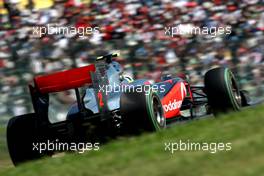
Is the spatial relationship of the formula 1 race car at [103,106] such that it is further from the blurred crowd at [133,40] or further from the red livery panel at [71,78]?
the blurred crowd at [133,40]

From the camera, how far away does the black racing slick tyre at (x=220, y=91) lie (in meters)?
10.7

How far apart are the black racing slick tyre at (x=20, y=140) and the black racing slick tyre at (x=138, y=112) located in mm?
1776

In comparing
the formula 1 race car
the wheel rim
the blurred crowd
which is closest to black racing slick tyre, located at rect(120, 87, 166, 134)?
the formula 1 race car

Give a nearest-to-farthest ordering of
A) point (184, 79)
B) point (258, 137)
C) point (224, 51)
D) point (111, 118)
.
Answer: point (258, 137) < point (111, 118) < point (184, 79) < point (224, 51)

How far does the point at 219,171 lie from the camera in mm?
5590

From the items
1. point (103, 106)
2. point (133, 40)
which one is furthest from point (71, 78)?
point (133, 40)

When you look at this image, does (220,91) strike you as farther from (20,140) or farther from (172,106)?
(20,140)

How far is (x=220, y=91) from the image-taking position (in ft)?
35.2

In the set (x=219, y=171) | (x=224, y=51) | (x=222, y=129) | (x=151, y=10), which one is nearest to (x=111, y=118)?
(x=222, y=129)

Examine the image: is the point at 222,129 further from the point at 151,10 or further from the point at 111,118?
the point at 151,10

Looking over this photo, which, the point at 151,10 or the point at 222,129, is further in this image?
the point at 151,10

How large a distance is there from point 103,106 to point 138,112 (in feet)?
2.45

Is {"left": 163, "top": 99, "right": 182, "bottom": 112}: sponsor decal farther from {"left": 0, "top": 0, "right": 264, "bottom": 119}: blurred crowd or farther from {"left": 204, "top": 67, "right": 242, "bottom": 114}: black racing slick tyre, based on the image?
{"left": 0, "top": 0, "right": 264, "bottom": 119}: blurred crowd

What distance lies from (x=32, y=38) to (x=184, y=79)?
14.6 feet
